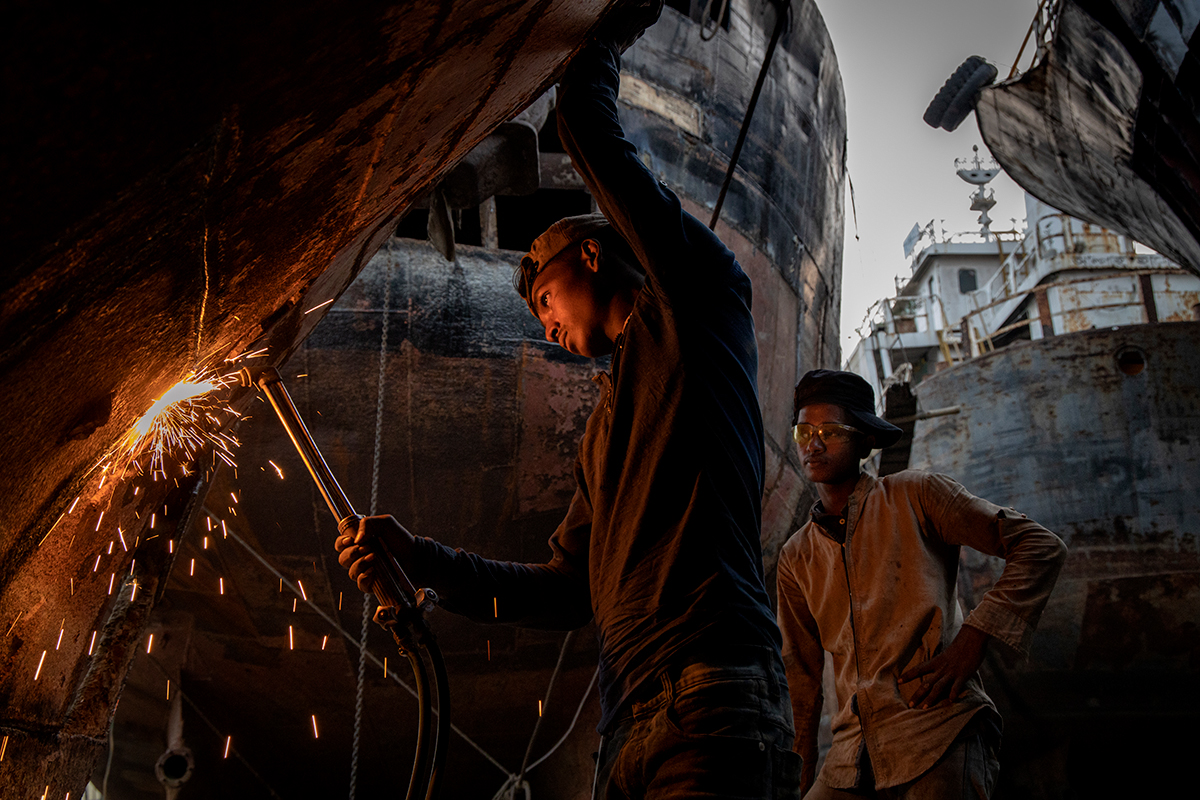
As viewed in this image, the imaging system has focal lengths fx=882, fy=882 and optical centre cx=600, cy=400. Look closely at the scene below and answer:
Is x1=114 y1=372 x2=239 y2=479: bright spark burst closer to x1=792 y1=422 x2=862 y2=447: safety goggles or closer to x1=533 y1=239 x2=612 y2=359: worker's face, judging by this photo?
x1=533 y1=239 x2=612 y2=359: worker's face

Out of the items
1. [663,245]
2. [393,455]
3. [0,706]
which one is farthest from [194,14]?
[393,455]

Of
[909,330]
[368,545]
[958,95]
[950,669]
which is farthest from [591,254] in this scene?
[909,330]

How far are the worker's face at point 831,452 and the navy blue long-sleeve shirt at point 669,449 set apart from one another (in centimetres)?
128

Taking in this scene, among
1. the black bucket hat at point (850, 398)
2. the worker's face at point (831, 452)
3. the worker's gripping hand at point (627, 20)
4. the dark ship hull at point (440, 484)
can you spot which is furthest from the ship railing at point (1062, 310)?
the worker's gripping hand at point (627, 20)

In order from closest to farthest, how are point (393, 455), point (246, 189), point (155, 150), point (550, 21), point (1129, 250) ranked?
point (155, 150), point (246, 189), point (550, 21), point (393, 455), point (1129, 250)

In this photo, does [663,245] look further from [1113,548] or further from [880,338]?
[880,338]

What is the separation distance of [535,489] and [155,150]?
3352 millimetres

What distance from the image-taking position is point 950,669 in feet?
7.77

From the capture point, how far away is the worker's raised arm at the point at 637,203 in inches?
62.9

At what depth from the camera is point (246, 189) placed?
138 cm

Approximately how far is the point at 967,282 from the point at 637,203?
2431 centimetres

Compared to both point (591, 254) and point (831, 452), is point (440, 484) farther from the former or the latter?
point (591, 254)

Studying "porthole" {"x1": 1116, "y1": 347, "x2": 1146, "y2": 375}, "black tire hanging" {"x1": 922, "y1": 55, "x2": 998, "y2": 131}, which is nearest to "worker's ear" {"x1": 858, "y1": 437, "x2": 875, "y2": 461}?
"porthole" {"x1": 1116, "y1": 347, "x2": 1146, "y2": 375}

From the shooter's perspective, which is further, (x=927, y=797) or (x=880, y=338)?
(x=880, y=338)
